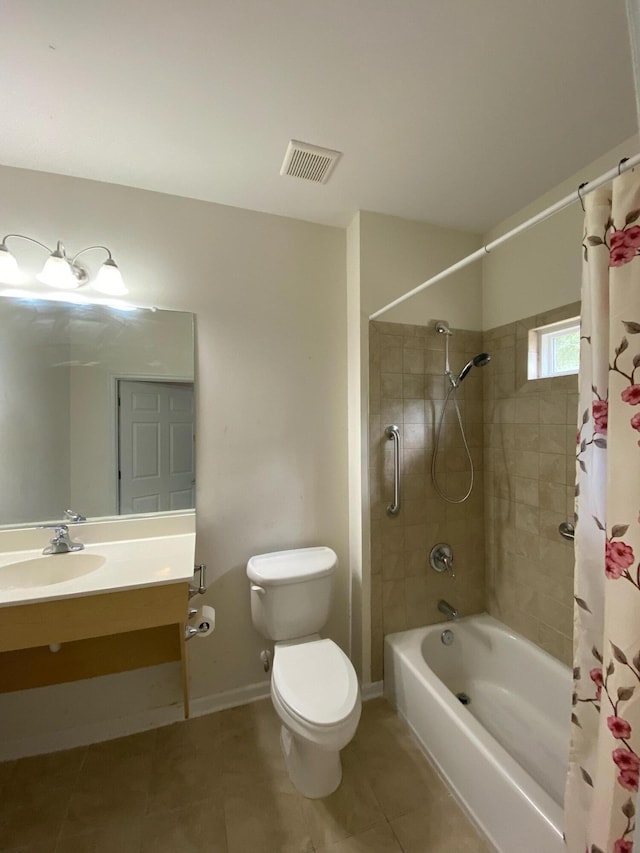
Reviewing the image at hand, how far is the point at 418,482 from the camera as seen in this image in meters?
1.83

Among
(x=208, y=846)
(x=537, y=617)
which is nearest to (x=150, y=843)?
(x=208, y=846)

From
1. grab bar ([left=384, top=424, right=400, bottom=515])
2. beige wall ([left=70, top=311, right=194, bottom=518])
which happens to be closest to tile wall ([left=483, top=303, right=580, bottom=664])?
grab bar ([left=384, top=424, right=400, bottom=515])

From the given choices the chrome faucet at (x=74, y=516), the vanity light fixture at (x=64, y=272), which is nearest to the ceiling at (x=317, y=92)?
the vanity light fixture at (x=64, y=272)

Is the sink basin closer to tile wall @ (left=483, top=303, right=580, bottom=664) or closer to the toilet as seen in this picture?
the toilet

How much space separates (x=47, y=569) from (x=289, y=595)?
972 mm

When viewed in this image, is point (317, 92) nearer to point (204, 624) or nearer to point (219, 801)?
point (204, 624)

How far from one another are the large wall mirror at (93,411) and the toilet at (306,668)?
1.86 feet

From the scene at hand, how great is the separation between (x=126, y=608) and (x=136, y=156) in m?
1.70

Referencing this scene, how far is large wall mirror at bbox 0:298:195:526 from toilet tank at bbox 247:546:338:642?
A: 505 millimetres

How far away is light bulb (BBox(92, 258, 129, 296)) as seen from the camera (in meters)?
1.46

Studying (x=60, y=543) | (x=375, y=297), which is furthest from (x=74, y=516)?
(x=375, y=297)

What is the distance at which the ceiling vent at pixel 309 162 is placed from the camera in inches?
53.2

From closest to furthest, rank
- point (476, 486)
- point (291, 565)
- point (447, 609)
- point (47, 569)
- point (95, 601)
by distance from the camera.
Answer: point (95, 601) < point (47, 569) < point (291, 565) < point (447, 609) < point (476, 486)

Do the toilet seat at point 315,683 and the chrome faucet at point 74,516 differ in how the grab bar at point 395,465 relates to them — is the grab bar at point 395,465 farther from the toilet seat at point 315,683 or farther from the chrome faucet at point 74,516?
the chrome faucet at point 74,516
